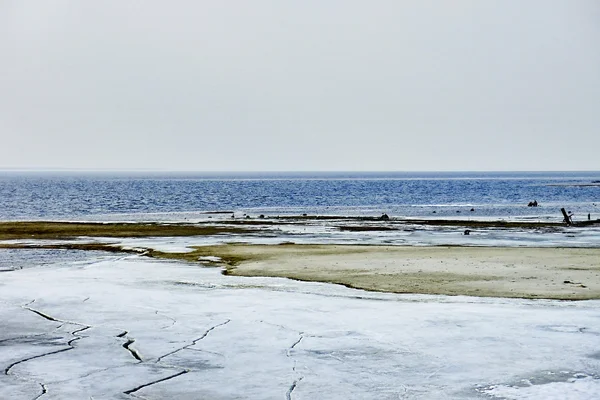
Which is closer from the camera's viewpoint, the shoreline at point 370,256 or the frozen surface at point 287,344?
the frozen surface at point 287,344

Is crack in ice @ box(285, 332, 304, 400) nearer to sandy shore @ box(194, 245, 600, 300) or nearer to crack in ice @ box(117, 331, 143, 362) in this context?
crack in ice @ box(117, 331, 143, 362)

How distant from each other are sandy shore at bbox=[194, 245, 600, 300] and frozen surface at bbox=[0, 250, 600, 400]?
1.64 m

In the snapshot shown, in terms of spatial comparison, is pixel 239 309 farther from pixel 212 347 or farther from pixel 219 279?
pixel 219 279

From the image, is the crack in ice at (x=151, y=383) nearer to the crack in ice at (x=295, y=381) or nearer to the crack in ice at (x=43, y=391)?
the crack in ice at (x=43, y=391)

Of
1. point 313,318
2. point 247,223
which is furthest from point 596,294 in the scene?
point 247,223

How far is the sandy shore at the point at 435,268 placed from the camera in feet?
71.6

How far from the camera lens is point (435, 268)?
2630 cm

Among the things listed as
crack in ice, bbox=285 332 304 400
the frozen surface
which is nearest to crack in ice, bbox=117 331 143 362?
the frozen surface

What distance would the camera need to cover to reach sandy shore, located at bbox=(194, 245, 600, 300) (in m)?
21.8

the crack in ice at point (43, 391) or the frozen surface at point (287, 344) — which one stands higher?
the crack in ice at point (43, 391)

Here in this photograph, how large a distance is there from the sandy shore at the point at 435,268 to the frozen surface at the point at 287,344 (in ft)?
5.39

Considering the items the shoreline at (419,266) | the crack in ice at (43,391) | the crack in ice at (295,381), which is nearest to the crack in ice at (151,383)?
the crack in ice at (43,391)

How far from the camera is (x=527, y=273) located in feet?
81.5

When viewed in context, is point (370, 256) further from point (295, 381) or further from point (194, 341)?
point (295, 381)
